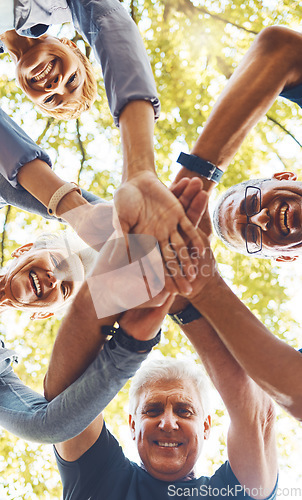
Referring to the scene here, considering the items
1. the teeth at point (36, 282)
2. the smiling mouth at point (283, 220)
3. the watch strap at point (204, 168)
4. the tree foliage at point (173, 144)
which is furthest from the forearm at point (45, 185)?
the tree foliage at point (173, 144)

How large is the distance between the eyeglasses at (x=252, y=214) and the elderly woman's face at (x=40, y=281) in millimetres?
818

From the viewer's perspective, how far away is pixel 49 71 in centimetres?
212

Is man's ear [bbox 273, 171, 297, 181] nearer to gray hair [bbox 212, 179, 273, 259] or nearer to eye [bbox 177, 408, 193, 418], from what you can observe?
gray hair [bbox 212, 179, 273, 259]

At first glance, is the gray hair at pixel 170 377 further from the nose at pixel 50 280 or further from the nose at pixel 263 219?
the nose at pixel 263 219

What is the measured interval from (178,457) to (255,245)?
100cm

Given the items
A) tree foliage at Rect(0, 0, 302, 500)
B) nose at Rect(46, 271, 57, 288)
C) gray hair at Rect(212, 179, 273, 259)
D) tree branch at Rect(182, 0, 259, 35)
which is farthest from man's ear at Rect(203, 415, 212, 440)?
tree branch at Rect(182, 0, 259, 35)

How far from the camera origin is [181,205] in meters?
1.49

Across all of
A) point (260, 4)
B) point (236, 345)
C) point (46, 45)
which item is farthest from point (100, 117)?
point (236, 345)

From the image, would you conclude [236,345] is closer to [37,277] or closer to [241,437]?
[241,437]

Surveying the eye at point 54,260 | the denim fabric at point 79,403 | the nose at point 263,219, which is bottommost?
the eye at point 54,260

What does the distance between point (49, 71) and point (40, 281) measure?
3.26 ft

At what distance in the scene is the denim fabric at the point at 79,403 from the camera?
1363 mm

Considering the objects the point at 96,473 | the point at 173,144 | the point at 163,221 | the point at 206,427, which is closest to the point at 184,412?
the point at 206,427

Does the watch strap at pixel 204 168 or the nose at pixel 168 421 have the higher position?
the watch strap at pixel 204 168
